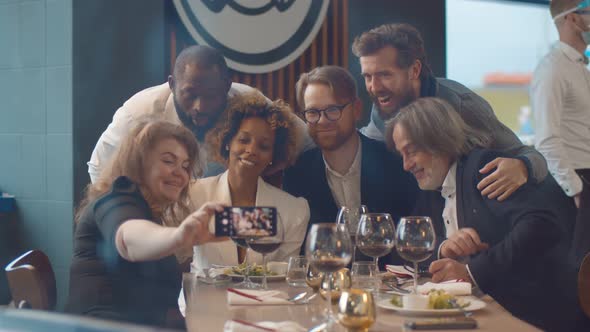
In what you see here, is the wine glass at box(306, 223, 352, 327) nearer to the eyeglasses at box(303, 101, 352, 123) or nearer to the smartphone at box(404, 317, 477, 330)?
the smartphone at box(404, 317, 477, 330)

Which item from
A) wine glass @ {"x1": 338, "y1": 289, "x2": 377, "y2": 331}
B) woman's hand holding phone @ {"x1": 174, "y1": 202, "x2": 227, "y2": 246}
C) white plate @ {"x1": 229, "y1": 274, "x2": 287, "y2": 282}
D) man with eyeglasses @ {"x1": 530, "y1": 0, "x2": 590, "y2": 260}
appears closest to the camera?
wine glass @ {"x1": 338, "y1": 289, "x2": 377, "y2": 331}

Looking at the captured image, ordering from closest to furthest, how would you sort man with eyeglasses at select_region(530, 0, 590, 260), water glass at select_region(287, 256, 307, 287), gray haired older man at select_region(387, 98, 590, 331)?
1. water glass at select_region(287, 256, 307, 287)
2. gray haired older man at select_region(387, 98, 590, 331)
3. man with eyeglasses at select_region(530, 0, 590, 260)

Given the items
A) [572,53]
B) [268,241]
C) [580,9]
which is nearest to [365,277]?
[268,241]

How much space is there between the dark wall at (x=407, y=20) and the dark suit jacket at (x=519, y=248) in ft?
1.76

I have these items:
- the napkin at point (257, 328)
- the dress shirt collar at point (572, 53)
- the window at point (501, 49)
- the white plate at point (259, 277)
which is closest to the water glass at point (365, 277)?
the white plate at point (259, 277)

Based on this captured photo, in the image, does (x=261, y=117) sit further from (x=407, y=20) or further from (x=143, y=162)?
(x=407, y=20)

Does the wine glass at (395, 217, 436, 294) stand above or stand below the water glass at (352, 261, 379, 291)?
above

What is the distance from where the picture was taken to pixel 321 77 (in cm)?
348

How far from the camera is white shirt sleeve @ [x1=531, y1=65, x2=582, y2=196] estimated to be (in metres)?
3.70

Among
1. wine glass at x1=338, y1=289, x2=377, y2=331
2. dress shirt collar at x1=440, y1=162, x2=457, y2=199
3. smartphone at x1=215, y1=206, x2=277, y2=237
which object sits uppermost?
dress shirt collar at x1=440, y1=162, x2=457, y2=199

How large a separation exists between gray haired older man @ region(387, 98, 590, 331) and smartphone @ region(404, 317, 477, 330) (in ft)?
5.18

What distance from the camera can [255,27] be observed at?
132 inches

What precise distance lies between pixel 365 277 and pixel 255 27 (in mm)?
1531

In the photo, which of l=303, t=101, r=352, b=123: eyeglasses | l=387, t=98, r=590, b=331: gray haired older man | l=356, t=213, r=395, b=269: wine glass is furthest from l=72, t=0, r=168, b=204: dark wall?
l=356, t=213, r=395, b=269: wine glass
